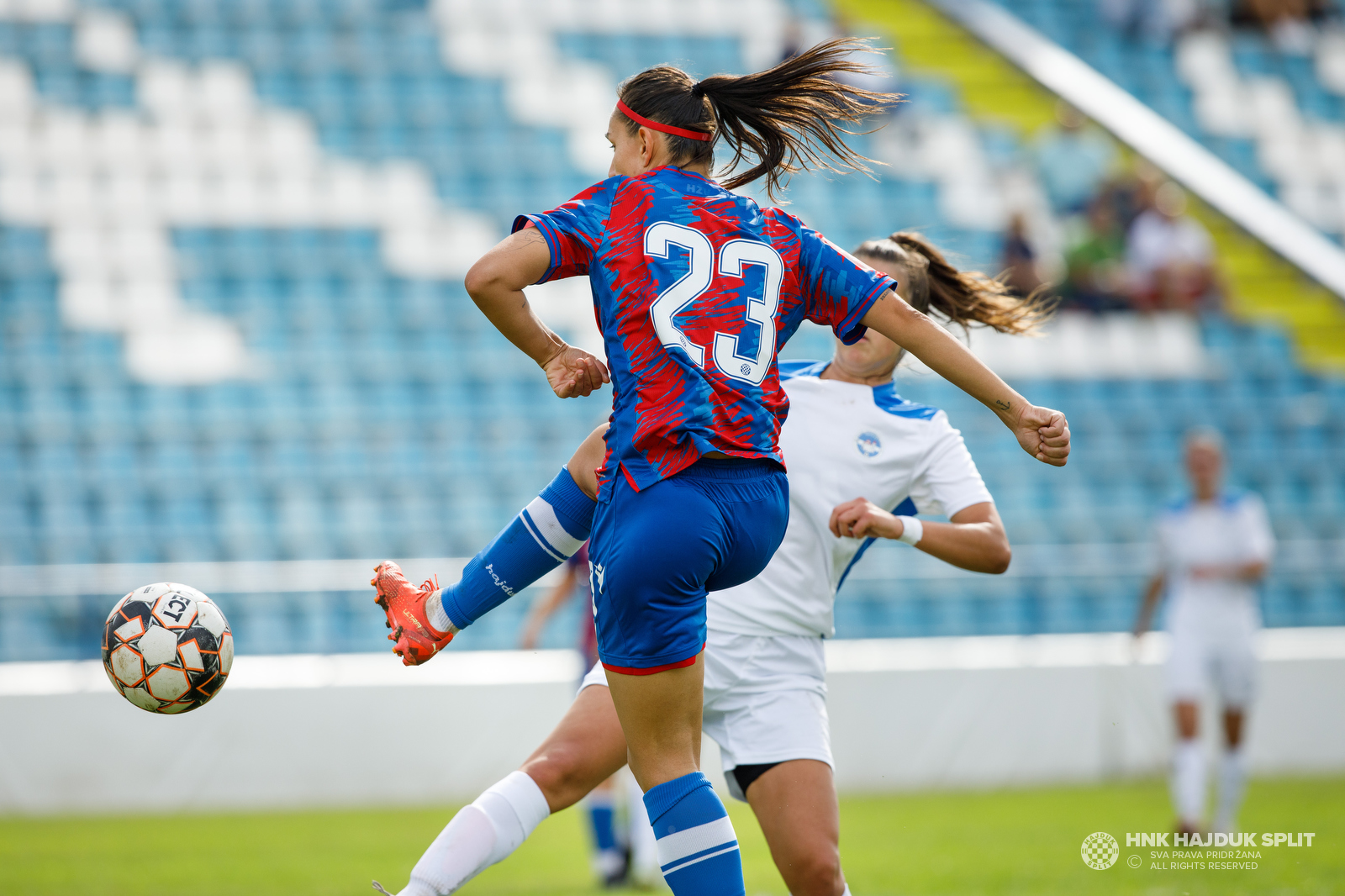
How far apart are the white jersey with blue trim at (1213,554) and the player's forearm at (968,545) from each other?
190 inches

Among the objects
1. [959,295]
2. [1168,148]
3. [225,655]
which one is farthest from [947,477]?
[1168,148]

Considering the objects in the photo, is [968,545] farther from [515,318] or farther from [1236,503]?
[1236,503]

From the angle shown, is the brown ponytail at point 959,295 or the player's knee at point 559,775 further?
the brown ponytail at point 959,295

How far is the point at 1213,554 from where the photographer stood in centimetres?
809

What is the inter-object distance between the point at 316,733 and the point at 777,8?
10100 millimetres

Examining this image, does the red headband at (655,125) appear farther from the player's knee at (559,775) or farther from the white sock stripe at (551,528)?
the player's knee at (559,775)

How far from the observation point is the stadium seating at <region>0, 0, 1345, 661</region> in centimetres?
1055

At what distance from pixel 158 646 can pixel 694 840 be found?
159 centimetres

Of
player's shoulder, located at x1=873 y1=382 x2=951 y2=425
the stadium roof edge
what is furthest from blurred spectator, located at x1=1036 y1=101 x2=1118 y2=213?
player's shoulder, located at x1=873 y1=382 x2=951 y2=425

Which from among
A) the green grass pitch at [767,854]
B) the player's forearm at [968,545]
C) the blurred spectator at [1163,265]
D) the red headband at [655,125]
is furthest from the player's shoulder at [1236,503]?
the red headband at [655,125]

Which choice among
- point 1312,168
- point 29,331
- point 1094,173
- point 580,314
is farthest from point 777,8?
point 29,331

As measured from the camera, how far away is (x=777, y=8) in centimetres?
1551

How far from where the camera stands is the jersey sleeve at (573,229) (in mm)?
2850

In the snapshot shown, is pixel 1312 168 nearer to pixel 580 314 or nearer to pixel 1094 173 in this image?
pixel 1094 173
